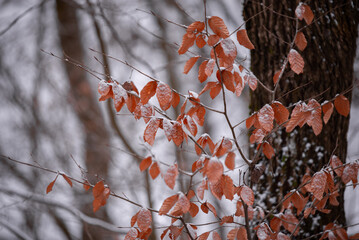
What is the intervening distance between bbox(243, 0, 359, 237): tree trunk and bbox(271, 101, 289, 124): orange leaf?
2.44ft

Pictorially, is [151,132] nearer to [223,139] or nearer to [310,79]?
Result: [223,139]

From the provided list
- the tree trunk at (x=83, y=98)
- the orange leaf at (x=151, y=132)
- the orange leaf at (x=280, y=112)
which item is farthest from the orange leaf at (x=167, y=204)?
the tree trunk at (x=83, y=98)

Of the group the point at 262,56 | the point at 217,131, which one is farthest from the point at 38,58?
the point at 262,56

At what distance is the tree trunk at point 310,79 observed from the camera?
219 centimetres

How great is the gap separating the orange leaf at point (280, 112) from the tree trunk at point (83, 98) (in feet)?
13.8

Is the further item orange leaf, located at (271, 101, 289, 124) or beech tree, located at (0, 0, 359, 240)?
orange leaf, located at (271, 101, 289, 124)

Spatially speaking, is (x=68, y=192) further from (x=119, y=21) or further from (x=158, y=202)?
(x=119, y=21)

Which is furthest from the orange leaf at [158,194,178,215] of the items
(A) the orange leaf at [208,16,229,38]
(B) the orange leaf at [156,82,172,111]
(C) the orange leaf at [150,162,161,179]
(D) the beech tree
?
(A) the orange leaf at [208,16,229,38]

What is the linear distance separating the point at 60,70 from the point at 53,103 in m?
0.74

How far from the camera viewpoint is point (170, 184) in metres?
1.20

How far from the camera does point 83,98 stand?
5898 millimetres

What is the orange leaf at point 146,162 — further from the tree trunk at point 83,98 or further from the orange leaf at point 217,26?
the tree trunk at point 83,98

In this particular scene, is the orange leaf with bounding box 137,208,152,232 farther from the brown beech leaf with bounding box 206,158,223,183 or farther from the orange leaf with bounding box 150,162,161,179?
the brown beech leaf with bounding box 206,158,223,183

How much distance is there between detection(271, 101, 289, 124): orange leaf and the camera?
1.43 m
